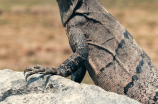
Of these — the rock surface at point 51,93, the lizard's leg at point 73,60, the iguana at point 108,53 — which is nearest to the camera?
the rock surface at point 51,93

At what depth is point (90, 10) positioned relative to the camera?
6.30 m

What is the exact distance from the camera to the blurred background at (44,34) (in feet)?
62.4

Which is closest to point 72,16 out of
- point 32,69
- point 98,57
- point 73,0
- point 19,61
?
point 73,0

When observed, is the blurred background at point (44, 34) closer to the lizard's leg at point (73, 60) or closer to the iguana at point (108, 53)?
the iguana at point (108, 53)

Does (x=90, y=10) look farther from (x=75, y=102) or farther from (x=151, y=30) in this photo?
(x=151, y=30)

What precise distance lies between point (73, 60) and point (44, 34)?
2189 cm

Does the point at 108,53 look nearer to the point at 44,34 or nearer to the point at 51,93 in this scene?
the point at 51,93

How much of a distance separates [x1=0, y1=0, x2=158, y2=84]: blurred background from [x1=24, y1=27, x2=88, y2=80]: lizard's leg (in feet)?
26.1

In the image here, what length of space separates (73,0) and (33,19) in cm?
3034

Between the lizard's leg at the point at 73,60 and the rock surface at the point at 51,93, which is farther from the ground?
the lizard's leg at the point at 73,60

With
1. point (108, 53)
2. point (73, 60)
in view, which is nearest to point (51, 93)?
point (73, 60)

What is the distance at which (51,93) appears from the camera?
5301 millimetres

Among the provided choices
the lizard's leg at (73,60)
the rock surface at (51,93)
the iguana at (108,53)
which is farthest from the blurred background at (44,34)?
the rock surface at (51,93)

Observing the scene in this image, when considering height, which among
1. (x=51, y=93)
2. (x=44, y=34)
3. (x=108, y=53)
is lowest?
Result: (x=44, y=34)
